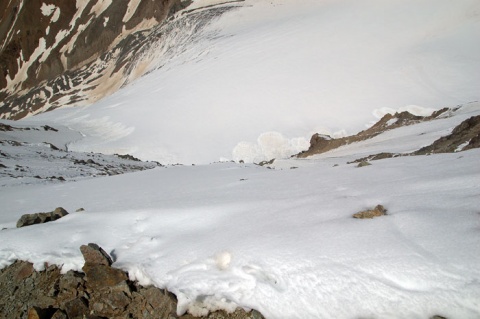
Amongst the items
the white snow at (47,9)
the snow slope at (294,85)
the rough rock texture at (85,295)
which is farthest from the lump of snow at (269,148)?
the white snow at (47,9)

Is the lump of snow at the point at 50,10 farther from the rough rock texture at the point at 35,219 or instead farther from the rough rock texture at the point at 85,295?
the rough rock texture at the point at 85,295

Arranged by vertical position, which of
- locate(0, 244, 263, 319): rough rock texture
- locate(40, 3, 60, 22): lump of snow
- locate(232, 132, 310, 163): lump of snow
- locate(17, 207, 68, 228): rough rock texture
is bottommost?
locate(232, 132, 310, 163): lump of snow

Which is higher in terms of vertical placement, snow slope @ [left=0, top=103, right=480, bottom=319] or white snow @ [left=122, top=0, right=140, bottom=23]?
white snow @ [left=122, top=0, right=140, bottom=23]

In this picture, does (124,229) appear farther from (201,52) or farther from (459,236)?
(201,52)

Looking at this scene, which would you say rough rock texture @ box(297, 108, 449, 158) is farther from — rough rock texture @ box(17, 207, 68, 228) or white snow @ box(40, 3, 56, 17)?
white snow @ box(40, 3, 56, 17)

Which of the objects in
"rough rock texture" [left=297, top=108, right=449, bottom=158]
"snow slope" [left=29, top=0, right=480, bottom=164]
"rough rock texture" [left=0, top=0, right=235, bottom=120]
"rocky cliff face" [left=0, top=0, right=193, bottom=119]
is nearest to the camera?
"rough rock texture" [left=297, top=108, right=449, bottom=158]

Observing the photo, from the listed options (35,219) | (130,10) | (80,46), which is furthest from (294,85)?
(80,46)

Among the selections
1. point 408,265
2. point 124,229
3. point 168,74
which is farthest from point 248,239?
point 168,74

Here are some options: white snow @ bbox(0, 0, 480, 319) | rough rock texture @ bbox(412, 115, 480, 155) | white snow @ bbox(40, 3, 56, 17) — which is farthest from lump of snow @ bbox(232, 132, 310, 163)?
white snow @ bbox(40, 3, 56, 17)

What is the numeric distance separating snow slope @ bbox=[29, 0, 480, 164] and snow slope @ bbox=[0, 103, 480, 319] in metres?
12.4

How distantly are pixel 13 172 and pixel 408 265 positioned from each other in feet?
34.3

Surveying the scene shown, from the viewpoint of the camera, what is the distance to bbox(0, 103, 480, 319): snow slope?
91.4 inches

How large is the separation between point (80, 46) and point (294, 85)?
42.7 meters

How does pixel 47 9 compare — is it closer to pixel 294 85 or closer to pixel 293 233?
pixel 294 85
